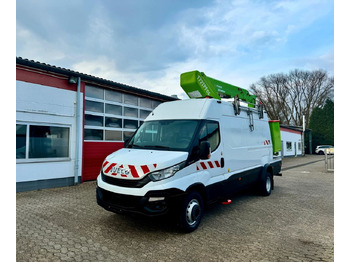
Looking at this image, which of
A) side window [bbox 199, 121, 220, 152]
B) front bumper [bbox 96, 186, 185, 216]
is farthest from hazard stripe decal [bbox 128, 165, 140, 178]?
side window [bbox 199, 121, 220, 152]

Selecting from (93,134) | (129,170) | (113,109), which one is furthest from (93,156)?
(129,170)

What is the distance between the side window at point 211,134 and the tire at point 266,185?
292 centimetres

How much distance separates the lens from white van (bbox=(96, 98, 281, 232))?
4.00 meters

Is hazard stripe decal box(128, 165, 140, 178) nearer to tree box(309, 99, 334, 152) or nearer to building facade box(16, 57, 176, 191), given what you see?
building facade box(16, 57, 176, 191)

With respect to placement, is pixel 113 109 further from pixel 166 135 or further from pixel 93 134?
pixel 166 135

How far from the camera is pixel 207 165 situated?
15.8 ft

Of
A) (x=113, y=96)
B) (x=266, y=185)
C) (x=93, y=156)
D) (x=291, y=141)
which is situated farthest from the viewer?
(x=291, y=141)

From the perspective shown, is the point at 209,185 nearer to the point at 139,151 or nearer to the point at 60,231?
the point at 139,151

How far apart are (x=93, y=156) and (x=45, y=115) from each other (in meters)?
2.34

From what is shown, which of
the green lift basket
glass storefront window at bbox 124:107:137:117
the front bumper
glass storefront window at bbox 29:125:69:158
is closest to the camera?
the front bumper

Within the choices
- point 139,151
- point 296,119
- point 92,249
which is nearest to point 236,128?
point 139,151

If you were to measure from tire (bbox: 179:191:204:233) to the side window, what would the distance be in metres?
1.08

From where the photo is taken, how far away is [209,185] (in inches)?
191
